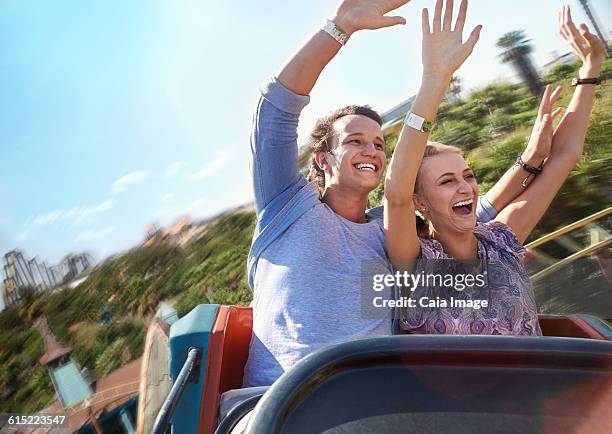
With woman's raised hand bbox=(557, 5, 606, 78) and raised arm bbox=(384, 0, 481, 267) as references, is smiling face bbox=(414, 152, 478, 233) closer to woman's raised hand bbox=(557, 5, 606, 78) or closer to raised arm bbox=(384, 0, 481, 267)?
raised arm bbox=(384, 0, 481, 267)

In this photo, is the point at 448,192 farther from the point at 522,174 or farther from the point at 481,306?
the point at 522,174

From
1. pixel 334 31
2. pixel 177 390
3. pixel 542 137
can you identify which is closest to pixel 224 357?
pixel 177 390

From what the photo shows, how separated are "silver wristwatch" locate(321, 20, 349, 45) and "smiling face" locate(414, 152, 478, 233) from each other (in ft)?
1.25

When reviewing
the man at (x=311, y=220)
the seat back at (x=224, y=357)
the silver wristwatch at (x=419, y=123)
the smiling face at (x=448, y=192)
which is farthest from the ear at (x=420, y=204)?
the seat back at (x=224, y=357)

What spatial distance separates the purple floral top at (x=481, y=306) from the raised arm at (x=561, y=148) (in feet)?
0.81

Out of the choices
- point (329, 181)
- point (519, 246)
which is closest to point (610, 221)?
point (519, 246)

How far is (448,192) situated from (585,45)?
82 cm

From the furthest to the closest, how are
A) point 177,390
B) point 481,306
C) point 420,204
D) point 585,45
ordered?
point 585,45, point 420,204, point 481,306, point 177,390

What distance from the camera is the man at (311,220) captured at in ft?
4.50

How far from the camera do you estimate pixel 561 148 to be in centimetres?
174

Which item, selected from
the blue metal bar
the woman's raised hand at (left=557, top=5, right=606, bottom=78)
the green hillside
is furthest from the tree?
the blue metal bar

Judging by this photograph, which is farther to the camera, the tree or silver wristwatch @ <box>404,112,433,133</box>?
the tree

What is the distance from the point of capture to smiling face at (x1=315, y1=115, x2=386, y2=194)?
1.56 m

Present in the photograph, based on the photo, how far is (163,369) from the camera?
5.05 feet
